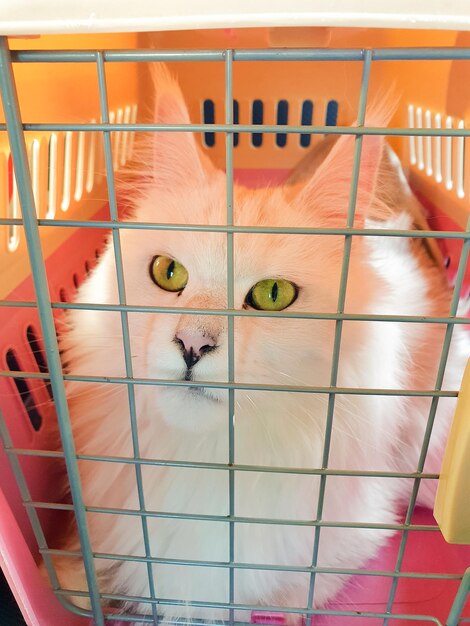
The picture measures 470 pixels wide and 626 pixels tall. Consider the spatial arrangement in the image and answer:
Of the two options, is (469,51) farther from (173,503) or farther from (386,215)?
(173,503)

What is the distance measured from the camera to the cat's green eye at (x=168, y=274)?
74 centimetres

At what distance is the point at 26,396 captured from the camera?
998 mm

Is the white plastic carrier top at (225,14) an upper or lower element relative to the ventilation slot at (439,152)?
lower

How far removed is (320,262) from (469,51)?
359 millimetres

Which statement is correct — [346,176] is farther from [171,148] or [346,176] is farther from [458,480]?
[458,480]

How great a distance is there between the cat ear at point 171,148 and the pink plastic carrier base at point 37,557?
0.32 m

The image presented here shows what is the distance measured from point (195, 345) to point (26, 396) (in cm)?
51

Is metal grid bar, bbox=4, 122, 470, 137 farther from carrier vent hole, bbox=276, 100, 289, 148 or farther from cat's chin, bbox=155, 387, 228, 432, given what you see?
carrier vent hole, bbox=276, 100, 289, 148

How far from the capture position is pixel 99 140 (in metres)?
1.37

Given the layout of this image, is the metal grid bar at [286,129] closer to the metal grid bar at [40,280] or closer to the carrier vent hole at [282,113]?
the metal grid bar at [40,280]

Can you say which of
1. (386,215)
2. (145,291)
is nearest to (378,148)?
(386,215)

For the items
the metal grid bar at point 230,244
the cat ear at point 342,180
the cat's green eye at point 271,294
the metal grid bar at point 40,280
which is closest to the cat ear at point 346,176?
the cat ear at point 342,180

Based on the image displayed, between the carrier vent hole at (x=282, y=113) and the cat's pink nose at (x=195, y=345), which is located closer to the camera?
the cat's pink nose at (x=195, y=345)

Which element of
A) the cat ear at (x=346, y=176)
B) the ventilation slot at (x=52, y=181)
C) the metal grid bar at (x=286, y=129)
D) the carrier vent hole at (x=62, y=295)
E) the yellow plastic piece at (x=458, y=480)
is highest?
the ventilation slot at (x=52, y=181)
